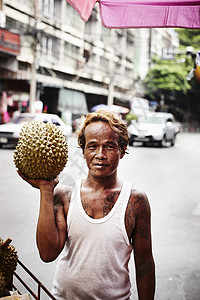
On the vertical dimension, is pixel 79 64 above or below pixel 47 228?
above

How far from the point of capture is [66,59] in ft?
35.6

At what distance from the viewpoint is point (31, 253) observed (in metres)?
3.45

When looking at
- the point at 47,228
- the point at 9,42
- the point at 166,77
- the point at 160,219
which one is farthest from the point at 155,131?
the point at 166,77

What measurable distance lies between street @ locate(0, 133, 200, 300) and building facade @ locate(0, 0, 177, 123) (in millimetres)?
1155

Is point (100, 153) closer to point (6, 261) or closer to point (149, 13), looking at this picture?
point (6, 261)

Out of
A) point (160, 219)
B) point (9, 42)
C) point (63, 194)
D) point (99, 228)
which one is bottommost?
point (160, 219)

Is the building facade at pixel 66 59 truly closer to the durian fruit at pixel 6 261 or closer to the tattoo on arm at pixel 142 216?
the tattoo on arm at pixel 142 216

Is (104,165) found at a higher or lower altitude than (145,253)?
higher

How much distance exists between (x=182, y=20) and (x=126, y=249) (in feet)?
4.47

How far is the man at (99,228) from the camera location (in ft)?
4.16

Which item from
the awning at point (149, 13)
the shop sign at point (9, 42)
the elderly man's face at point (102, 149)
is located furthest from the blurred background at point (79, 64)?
the elderly man's face at point (102, 149)

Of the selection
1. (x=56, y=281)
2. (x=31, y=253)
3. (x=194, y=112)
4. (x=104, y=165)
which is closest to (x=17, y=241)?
(x=31, y=253)

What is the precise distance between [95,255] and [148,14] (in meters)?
1.39

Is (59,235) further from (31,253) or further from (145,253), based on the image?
(31,253)
